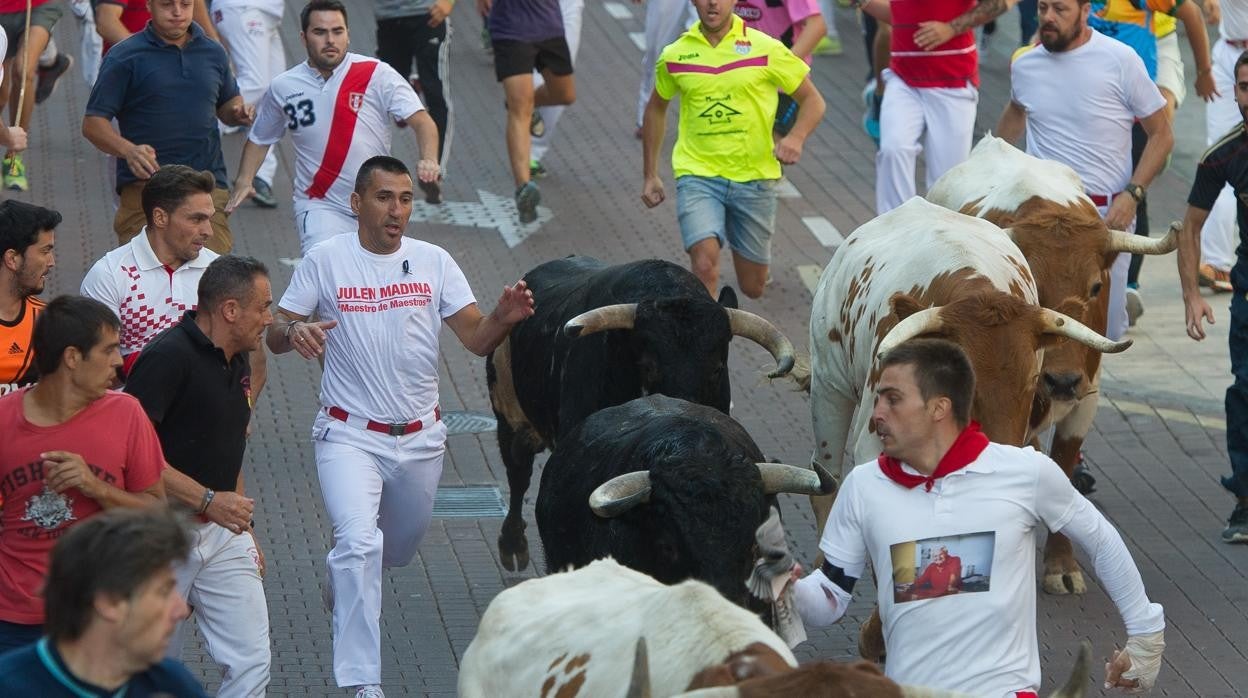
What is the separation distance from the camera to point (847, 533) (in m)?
5.88

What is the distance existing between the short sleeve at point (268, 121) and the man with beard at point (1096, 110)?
4252mm

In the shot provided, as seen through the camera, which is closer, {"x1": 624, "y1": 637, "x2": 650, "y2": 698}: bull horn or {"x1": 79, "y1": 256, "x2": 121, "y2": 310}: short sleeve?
{"x1": 624, "y1": 637, "x2": 650, "y2": 698}: bull horn

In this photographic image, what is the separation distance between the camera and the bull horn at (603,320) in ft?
27.3

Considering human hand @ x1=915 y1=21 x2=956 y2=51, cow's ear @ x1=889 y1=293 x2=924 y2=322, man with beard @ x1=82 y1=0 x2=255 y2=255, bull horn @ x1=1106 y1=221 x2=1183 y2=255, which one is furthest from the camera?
human hand @ x1=915 y1=21 x2=956 y2=51

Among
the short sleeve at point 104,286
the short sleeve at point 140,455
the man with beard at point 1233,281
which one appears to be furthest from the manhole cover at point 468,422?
the short sleeve at point 140,455

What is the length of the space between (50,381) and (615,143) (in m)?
12.5

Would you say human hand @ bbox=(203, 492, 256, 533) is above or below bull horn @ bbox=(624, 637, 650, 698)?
below

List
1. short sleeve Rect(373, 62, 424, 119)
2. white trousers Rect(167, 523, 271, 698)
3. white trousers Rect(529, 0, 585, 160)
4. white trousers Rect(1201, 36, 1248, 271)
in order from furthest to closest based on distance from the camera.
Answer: white trousers Rect(529, 0, 585, 160), white trousers Rect(1201, 36, 1248, 271), short sleeve Rect(373, 62, 424, 119), white trousers Rect(167, 523, 271, 698)

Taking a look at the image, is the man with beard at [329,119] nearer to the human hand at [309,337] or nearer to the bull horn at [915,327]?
the human hand at [309,337]

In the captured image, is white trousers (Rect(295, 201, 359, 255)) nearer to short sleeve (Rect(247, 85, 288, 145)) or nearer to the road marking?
short sleeve (Rect(247, 85, 288, 145))

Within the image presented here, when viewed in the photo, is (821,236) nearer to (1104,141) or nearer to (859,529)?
(1104,141)

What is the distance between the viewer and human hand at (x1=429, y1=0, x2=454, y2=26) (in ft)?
51.0

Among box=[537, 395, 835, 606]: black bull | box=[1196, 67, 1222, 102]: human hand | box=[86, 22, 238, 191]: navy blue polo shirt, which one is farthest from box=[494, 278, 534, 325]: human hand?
box=[1196, 67, 1222, 102]: human hand

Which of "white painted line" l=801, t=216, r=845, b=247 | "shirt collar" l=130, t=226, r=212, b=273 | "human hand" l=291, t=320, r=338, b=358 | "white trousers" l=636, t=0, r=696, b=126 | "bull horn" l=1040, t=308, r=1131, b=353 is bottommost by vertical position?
"white painted line" l=801, t=216, r=845, b=247
